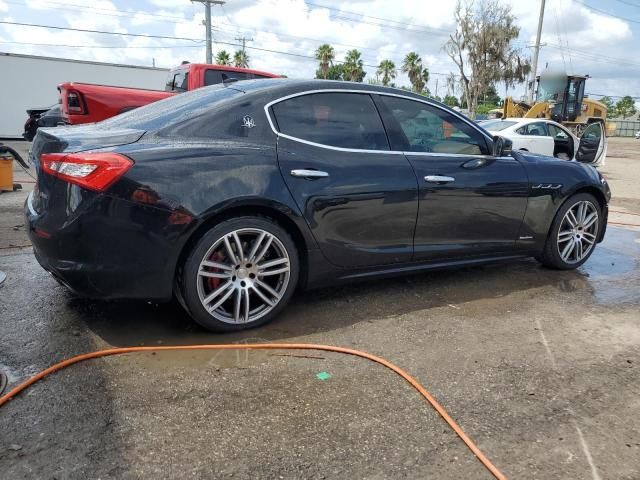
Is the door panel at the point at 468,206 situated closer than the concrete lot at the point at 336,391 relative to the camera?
No

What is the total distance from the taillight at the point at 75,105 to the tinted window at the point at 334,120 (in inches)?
209

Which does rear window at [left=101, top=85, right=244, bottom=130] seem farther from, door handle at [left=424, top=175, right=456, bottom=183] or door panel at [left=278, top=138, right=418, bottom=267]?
door handle at [left=424, top=175, right=456, bottom=183]

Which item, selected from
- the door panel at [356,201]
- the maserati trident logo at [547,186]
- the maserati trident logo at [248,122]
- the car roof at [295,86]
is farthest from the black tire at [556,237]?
the maserati trident logo at [248,122]

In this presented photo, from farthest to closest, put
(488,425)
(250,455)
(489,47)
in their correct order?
(489,47), (488,425), (250,455)

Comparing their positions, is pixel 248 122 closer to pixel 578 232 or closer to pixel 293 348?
pixel 293 348

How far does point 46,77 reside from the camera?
20297 millimetres

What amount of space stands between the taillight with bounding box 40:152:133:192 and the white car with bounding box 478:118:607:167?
11.0m

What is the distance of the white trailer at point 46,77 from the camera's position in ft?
65.0

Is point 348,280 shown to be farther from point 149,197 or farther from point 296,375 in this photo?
point 149,197

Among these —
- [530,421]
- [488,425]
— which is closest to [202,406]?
[488,425]

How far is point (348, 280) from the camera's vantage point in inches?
146

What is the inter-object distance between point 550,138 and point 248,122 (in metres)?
11.7

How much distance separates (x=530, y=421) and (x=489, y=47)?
3735 cm

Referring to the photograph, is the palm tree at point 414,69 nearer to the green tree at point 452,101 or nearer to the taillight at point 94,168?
the green tree at point 452,101
